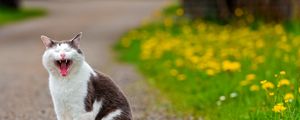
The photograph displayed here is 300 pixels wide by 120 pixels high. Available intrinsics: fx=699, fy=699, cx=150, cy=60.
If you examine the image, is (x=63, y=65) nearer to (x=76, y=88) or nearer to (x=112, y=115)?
(x=76, y=88)

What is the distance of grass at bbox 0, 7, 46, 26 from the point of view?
27755 mm

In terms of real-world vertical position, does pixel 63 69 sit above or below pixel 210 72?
above

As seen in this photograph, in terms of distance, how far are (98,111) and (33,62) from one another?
32.5 feet

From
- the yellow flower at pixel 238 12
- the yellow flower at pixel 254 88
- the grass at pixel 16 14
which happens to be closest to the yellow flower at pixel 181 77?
the yellow flower at pixel 254 88

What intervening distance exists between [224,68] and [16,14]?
881 inches

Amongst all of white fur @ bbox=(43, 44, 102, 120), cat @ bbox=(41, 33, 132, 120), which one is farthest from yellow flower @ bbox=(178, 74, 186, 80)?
white fur @ bbox=(43, 44, 102, 120)

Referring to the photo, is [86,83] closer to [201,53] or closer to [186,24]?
[201,53]

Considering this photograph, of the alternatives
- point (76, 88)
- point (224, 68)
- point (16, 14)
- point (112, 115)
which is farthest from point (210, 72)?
point (16, 14)

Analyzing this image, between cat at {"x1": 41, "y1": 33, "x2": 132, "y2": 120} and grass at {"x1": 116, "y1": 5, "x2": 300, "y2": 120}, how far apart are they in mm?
1443

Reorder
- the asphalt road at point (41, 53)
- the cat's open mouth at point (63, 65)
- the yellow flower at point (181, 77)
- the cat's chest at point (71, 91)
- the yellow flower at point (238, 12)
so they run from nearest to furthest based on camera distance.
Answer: the cat's open mouth at point (63, 65), the cat's chest at point (71, 91), the asphalt road at point (41, 53), the yellow flower at point (181, 77), the yellow flower at point (238, 12)

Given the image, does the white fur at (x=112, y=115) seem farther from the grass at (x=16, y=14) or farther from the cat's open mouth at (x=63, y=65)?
the grass at (x=16, y=14)

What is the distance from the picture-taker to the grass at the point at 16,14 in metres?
27.8

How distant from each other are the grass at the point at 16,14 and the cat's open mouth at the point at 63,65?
20886 millimetres

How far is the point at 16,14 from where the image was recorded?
98.8 ft
